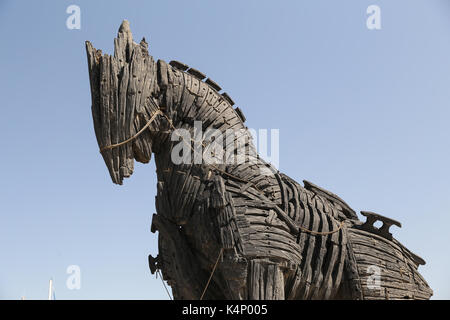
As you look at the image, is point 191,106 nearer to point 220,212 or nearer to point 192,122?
point 192,122

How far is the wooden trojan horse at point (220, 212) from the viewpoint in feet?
18.9

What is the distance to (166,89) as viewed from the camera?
6.32 meters

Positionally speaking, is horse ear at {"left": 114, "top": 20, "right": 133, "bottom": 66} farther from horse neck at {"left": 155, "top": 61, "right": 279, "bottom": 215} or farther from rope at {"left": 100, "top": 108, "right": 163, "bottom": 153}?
rope at {"left": 100, "top": 108, "right": 163, "bottom": 153}

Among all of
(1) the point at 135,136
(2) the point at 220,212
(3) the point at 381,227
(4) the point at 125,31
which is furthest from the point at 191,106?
(3) the point at 381,227

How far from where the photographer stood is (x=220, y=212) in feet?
18.9

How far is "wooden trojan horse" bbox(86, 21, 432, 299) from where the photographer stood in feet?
18.9

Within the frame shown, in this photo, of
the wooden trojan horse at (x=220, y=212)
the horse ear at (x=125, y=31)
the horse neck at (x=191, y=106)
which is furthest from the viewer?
the horse ear at (x=125, y=31)

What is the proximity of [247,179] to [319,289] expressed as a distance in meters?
1.30

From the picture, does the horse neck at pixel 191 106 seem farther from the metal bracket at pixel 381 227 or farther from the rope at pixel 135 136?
the metal bracket at pixel 381 227

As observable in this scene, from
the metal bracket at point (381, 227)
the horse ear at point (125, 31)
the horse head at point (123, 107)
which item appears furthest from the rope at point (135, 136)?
the metal bracket at point (381, 227)

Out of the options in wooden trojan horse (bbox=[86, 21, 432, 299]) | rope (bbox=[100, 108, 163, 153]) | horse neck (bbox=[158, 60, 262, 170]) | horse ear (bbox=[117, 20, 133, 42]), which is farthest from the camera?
horse ear (bbox=[117, 20, 133, 42])

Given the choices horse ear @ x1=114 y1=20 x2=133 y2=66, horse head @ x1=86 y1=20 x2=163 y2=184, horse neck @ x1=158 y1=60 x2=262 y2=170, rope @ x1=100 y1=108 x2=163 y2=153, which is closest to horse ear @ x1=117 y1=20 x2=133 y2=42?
horse ear @ x1=114 y1=20 x2=133 y2=66

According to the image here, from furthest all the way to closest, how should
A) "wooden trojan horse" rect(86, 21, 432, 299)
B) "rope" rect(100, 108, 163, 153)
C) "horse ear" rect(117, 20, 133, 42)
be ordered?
"horse ear" rect(117, 20, 133, 42)
"rope" rect(100, 108, 163, 153)
"wooden trojan horse" rect(86, 21, 432, 299)
